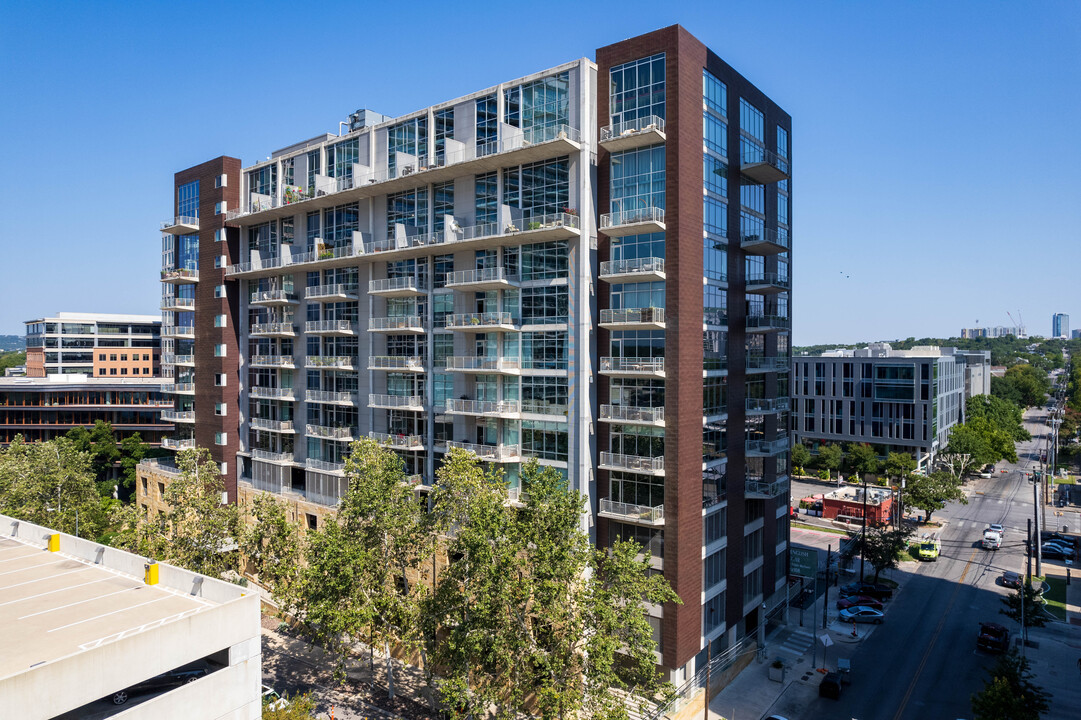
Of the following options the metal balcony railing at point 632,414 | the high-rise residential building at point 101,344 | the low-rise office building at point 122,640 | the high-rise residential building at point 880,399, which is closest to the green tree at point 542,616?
the metal balcony railing at point 632,414

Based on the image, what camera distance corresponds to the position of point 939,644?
41.7 m

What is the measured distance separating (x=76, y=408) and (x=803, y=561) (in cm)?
9012

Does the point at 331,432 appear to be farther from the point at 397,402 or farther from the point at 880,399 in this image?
the point at 880,399

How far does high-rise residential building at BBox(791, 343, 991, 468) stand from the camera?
87375 mm

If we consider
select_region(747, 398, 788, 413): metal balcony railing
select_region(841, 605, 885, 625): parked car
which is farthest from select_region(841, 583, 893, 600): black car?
select_region(747, 398, 788, 413): metal balcony railing

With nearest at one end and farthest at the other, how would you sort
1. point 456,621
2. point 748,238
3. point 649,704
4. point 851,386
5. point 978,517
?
point 456,621, point 649,704, point 748,238, point 978,517, point 851,386

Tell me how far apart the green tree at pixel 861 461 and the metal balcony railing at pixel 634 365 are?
63.8 m

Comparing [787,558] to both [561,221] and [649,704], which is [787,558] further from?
[561,221]

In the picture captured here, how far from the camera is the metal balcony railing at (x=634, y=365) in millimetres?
33750

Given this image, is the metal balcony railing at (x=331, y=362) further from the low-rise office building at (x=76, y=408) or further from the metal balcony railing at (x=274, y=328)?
the low-rise office building at (x=76, y=408)

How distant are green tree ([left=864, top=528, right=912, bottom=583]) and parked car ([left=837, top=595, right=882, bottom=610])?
10.9 ft

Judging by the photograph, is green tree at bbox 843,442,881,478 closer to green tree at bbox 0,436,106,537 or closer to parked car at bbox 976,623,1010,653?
parked car at bbox 976,623,1010,653

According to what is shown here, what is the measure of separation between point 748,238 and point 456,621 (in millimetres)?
29833

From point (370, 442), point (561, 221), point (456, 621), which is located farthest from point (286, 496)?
point (561, 221)
